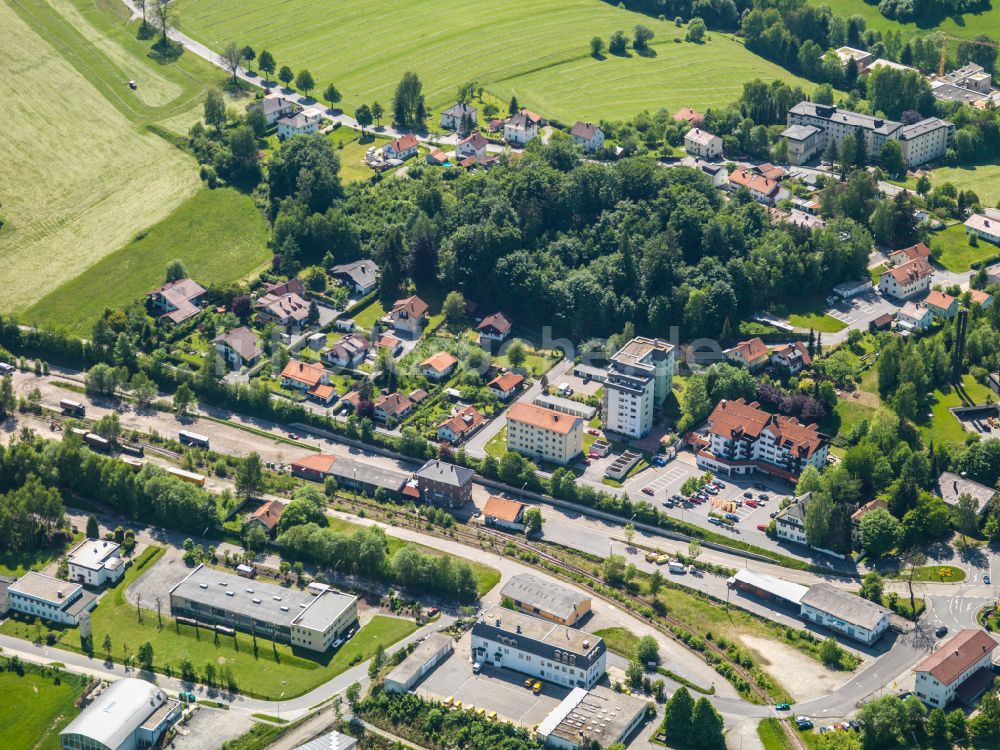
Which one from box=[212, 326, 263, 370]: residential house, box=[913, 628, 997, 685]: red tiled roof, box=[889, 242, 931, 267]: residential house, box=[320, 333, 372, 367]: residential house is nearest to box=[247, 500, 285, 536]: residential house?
box=[320, 333, 372, 367]: residential house

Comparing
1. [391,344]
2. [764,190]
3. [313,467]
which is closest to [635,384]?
[391,344]

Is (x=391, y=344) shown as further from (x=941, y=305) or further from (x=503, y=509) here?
(x=941, y=305)

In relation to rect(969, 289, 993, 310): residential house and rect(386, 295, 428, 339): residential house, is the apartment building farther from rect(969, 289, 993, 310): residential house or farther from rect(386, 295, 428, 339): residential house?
rect(969, 289, 993, 310): residential house

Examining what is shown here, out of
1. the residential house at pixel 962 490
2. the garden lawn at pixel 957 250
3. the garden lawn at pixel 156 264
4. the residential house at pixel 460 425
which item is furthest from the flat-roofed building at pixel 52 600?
the garden lawn at pixel 957 250

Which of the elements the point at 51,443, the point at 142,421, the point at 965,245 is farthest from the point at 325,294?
the point at 965,245

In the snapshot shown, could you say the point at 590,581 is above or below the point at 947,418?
below

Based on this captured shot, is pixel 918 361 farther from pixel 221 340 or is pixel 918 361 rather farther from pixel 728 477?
pixel 221 340

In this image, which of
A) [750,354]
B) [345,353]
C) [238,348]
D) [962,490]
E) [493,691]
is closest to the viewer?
[493,691]
